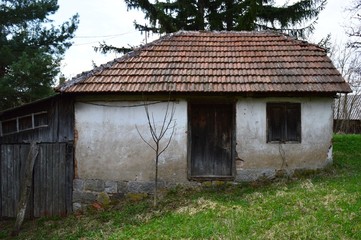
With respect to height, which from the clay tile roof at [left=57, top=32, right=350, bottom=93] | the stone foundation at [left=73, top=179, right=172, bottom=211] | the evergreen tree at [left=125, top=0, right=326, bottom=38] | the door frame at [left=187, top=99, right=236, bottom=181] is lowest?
the stone foundation at [left=73, top=179, right=172, bottom=211]

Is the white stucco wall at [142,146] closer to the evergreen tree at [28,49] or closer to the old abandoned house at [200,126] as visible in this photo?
the old abandoned house at [200,126]

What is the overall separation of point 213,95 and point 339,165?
13.8 ft

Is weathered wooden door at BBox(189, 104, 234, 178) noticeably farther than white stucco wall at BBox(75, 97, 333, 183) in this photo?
Yes

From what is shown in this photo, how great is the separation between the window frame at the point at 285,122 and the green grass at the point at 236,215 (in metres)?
1.02

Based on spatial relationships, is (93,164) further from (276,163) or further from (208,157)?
(276,163)

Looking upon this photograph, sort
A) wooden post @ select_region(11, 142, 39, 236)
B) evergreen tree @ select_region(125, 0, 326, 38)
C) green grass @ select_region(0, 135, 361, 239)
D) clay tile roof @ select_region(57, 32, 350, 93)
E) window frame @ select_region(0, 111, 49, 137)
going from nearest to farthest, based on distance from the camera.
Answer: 1. green grass @ select_region(0, 135, 361, 239)
2. wooden post @ select_region(11, 142, 39, 236)
3. clay tile roof @ select_region(57, 32, 350, 93)
4. window frame @ select_region(0, 111, 49, 137)
5. evergreen tree @ select_region(125, 0, 326, 38)

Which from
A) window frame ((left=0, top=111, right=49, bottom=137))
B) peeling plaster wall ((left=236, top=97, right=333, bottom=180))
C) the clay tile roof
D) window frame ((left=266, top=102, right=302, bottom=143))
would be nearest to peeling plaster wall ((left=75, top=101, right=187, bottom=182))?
the clay tile roof

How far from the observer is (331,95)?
8.96 metres

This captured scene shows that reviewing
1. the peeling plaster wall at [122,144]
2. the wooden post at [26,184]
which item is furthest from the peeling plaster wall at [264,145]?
the wooden post at [26,184]

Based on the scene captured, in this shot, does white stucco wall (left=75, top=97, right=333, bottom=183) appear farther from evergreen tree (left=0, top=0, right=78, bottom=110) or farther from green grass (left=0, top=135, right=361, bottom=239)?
evergreen tree (left=0, top=0, right=78, bottom=110)

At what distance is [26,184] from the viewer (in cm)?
855

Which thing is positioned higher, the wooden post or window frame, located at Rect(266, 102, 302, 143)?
window frame, located at Rect(266, 102, 302, 143)

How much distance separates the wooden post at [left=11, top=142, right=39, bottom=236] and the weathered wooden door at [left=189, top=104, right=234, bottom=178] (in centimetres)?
390

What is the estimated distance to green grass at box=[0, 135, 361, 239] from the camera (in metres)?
5.75
